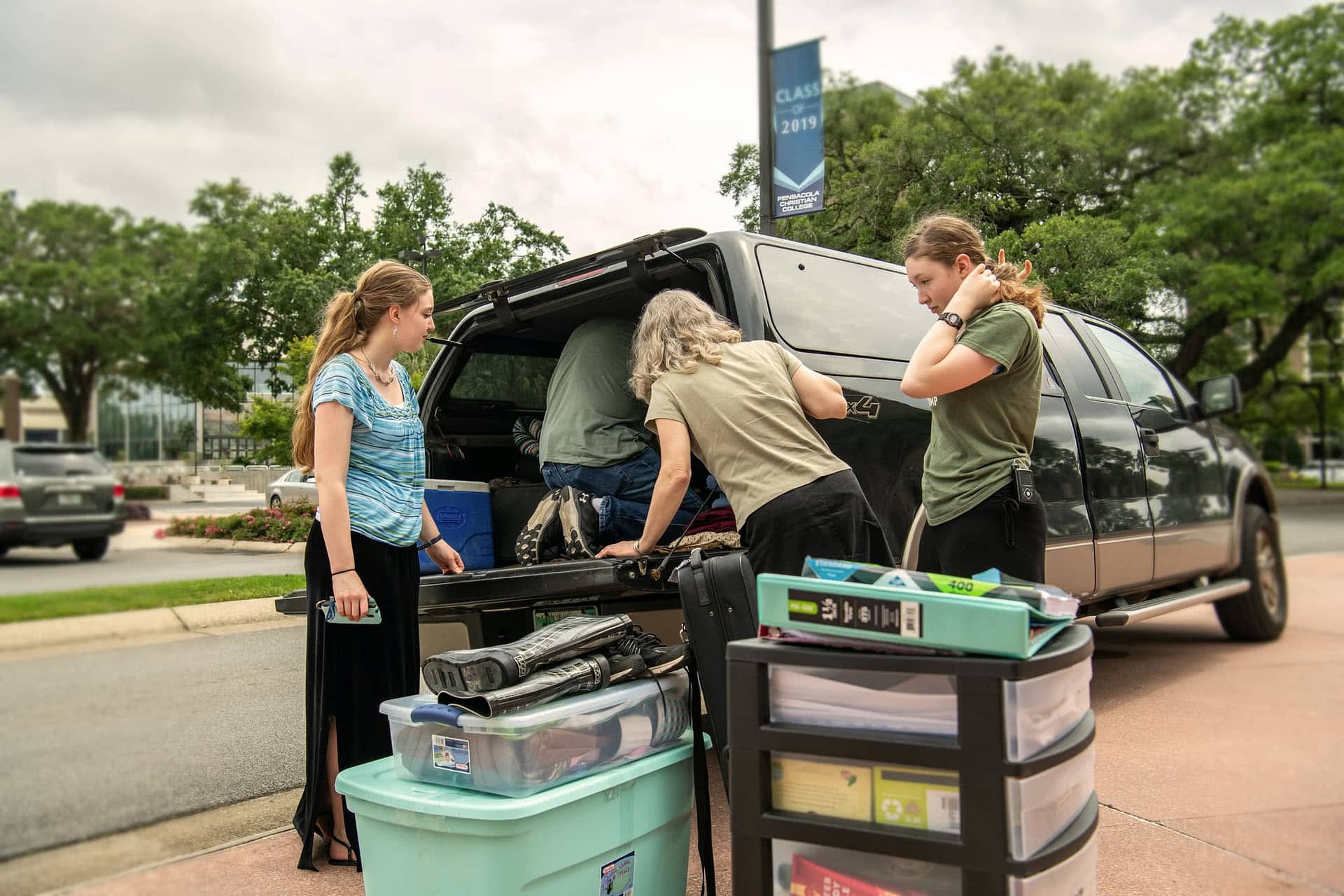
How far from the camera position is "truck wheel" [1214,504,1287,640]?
6.21 m

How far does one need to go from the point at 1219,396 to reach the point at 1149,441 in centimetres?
93

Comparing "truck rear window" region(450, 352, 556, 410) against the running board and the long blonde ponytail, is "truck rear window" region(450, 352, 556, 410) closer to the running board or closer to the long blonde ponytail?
the long blonde ponytail

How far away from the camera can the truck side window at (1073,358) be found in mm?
4832

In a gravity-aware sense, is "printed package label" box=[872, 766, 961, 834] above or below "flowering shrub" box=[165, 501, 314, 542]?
below

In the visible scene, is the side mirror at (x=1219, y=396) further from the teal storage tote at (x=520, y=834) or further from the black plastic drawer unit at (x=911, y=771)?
the teal storage tote at (x=520, y=834)

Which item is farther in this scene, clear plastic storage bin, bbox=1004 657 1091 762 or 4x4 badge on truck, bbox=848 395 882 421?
4x4 badge on truck, bbox=848 395 882 421

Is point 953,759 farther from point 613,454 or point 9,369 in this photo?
point 613,454

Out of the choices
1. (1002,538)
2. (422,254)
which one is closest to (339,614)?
(1002,538)

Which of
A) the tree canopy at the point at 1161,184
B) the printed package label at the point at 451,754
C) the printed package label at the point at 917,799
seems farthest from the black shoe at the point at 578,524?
the tree canopy at the point at 1161,184

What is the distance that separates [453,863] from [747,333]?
6.27 ft

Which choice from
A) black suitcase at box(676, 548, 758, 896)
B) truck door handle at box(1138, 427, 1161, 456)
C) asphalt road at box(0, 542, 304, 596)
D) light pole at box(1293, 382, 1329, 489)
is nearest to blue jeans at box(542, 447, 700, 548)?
black suitcase at box(676, 548, 758, 896)

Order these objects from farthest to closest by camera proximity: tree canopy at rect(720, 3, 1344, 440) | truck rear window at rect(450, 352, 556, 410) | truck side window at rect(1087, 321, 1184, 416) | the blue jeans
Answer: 1. truck side window at rect(1087, 321, 1184, 416)
2. truck rear window at rect(450, 352, 556, 410)
3. tree canopy at rect(720, 3, 1344, 440)
4. the blue jeans

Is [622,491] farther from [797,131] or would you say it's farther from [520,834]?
[797,131]

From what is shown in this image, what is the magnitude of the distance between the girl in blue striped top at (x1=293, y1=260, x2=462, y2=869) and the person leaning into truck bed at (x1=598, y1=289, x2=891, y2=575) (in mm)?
766
